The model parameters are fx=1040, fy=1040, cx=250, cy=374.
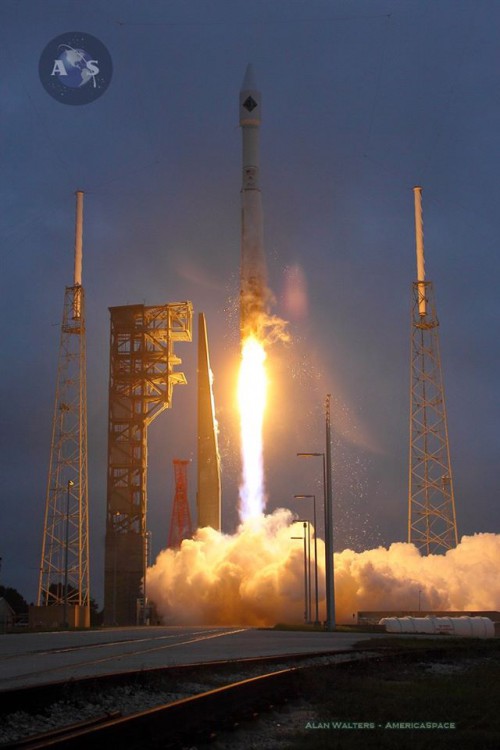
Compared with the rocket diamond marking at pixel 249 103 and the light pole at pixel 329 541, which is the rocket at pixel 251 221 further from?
the light pole at pixel 329 541

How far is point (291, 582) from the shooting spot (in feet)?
245

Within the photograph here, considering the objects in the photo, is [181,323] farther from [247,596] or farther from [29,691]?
[29,691]

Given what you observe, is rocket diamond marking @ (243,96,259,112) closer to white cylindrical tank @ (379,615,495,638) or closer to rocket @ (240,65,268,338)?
rocket @ (240,65,268,338)

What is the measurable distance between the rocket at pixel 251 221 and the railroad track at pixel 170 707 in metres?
→ 42.2

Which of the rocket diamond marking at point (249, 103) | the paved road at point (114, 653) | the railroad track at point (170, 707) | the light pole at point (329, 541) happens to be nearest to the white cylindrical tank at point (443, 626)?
the light pole at point (329, 541)

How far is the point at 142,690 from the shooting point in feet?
56.1

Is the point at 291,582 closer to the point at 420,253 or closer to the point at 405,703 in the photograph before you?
the point at 420,253

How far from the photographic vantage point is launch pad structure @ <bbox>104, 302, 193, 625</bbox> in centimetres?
8406

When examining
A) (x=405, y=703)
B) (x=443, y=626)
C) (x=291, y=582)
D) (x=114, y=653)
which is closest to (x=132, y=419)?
(x=291, y=582)

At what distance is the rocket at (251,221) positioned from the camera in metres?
61.5

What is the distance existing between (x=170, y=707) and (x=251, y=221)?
5024cm

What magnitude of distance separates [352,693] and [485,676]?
5497 mm

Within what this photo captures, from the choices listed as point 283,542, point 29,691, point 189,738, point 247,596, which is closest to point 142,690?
point 29,691

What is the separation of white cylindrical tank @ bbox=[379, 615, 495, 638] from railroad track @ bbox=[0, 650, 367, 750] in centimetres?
2957
